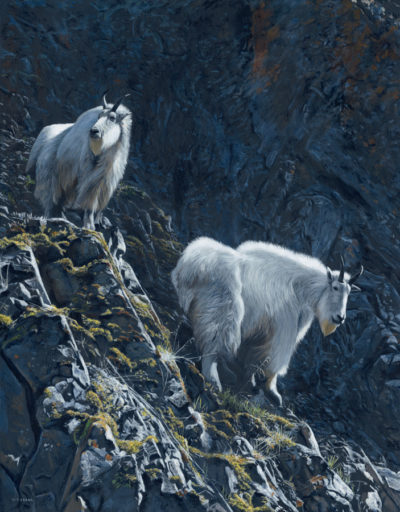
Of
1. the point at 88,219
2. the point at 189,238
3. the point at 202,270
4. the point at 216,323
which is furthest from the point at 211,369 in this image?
the point at 189,238

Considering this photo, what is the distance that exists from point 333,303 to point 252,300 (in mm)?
1014

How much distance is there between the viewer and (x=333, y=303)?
7.34 meters

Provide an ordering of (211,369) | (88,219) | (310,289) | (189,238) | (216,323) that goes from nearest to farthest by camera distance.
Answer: (211,369)
(216,323)
(88,219)
(310,289)
(189,238)

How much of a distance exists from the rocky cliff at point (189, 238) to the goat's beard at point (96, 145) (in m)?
1.06

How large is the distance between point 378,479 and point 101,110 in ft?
18.7

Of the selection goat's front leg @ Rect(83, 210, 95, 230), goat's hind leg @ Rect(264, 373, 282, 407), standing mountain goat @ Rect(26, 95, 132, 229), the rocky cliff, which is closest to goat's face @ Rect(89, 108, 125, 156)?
standing mountain goat @ Rect(26, 95, 132, 229)

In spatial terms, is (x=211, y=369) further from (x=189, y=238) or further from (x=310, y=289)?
(x=189, y=238)

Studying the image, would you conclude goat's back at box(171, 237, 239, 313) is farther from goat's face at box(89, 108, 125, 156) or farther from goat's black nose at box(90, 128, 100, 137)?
goat's black nose at box(90, 128, 100, 137)

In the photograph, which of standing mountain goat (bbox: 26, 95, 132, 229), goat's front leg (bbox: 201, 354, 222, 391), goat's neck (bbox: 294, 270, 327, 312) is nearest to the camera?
goat's front leg (bbox: 201, 354, 222, 391)

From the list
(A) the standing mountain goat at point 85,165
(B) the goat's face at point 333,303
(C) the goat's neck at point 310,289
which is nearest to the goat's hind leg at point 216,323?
(C) the goat's neck at point 310,289

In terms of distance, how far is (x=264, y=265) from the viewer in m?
7.54

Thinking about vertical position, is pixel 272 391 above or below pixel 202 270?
below

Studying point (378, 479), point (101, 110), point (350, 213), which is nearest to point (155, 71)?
point (101, 110)

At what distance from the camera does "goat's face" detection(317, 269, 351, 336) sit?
7301mm
